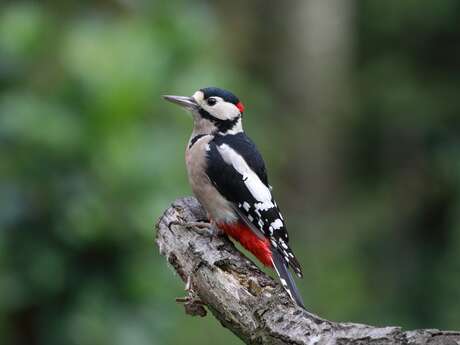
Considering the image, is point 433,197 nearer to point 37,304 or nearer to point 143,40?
point 143,40

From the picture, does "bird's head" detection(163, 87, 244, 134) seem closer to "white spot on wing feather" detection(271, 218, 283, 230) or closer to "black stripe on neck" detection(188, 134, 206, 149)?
"black stripe on neck" detection(188, 134, 206, 149)

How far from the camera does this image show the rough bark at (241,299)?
2777 mm

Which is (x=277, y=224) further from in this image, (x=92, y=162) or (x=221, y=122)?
(x=92, y=162)

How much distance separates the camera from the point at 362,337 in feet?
9.11

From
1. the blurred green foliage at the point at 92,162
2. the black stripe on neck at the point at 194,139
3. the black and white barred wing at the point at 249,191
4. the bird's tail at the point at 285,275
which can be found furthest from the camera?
the blurred green foliage at the point at 92,162

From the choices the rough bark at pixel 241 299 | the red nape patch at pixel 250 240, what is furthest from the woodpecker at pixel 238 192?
the rough bark at pixel 241 299

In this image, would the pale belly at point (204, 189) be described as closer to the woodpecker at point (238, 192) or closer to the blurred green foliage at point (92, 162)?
the woodpecker at point (238, 192)

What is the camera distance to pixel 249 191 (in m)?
4.16

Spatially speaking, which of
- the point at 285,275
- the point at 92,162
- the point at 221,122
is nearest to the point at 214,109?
the point at 221,122

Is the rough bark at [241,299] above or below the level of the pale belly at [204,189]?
below

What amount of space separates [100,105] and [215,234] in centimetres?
192

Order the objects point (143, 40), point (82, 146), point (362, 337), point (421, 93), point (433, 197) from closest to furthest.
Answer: point (362, 337) < point (82, 146) < point (143, 40) < point (433, 197) < point (421, 93)

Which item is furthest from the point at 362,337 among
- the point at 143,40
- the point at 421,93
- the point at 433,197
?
the point at 421,93

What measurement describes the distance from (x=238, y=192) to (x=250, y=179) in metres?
0.09
